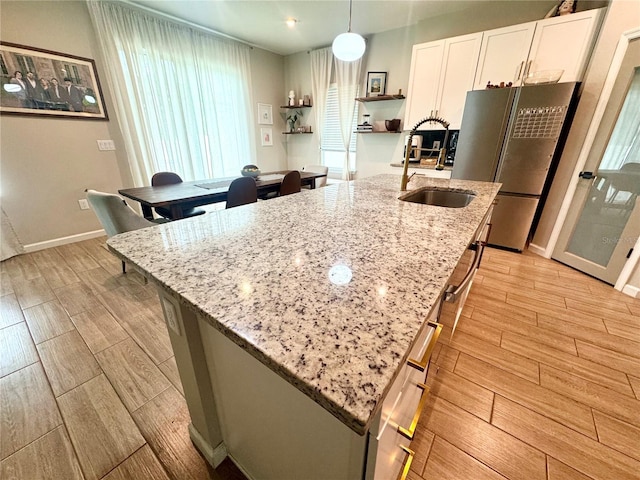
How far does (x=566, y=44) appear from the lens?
243 cm

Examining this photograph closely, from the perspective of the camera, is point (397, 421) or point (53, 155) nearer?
point (397, 421)

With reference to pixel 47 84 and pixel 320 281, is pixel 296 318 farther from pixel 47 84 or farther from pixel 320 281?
pixel 47 84

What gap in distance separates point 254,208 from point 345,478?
1.08 metres

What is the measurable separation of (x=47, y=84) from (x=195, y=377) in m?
3.73

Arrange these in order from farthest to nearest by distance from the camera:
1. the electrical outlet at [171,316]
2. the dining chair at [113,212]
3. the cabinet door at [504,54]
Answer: the cabinet door at [504,54] < the dining chair at [113,212] < the electrical outlet at [171,316]

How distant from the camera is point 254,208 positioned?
1278 mm

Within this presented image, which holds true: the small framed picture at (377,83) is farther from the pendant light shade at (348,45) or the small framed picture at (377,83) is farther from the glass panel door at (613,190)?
the glass panel door at (613,190)

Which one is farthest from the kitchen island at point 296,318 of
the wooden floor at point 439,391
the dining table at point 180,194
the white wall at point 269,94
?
the white wall at point 269,94

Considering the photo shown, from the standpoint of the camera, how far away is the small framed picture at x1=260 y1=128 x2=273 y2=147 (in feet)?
15.7

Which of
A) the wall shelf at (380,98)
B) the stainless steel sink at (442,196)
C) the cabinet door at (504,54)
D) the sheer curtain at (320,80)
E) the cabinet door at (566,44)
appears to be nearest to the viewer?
the stainless steel sink at (442,196)

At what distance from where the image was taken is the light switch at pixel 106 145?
3086 millimetres

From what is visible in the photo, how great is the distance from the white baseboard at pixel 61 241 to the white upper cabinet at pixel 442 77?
178 inches

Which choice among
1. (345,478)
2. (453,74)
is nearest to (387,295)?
(345,478)

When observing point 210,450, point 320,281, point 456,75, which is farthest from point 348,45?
point 210,450
